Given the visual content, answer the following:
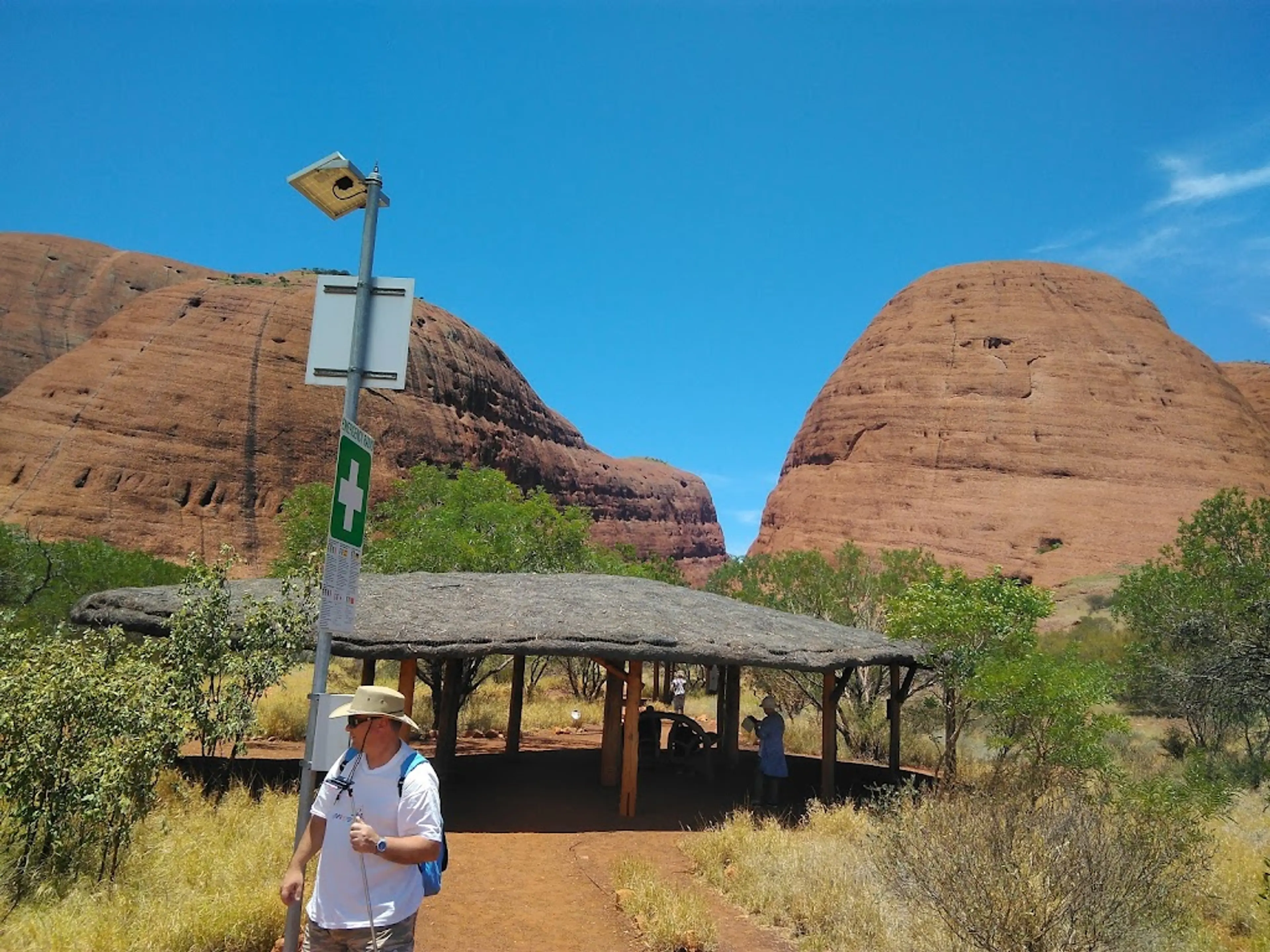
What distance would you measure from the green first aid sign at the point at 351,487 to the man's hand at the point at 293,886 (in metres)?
1.32

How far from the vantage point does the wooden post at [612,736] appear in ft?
40.6

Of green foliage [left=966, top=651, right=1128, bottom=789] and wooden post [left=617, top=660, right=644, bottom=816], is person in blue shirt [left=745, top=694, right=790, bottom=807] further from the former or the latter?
green foliage [left=966, top=651, right=1128, bottom=789]

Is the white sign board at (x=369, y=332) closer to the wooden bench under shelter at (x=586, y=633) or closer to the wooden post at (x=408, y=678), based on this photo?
the wooden bench under shelter at (x=586, y=633)

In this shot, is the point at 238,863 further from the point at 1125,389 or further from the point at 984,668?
the point at 1125,389

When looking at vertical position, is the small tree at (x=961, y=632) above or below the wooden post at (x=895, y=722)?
above

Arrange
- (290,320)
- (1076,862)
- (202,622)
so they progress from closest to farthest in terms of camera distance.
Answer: (1076,862) < (202,622) < (290,320)

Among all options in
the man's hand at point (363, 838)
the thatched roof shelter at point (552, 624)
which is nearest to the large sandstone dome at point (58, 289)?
the thatched roof shelter at point (552, 624)

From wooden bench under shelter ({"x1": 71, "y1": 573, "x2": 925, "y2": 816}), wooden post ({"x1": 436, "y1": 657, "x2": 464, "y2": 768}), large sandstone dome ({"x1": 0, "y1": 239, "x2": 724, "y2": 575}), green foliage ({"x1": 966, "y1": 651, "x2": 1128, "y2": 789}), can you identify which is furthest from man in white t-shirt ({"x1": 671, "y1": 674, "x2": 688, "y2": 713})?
large sandstone dome ({"x1": 0, "y1": 239, "x2": 724, "y2": 575})

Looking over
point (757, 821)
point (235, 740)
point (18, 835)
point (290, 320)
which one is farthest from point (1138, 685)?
point (290, 320)

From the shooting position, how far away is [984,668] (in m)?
10.7

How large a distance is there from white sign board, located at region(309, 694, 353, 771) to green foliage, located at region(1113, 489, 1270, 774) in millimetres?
10785

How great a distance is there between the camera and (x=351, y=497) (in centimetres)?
361

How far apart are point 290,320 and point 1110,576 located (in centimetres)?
5286

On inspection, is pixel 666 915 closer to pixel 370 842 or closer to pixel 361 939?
pixel 361 939
